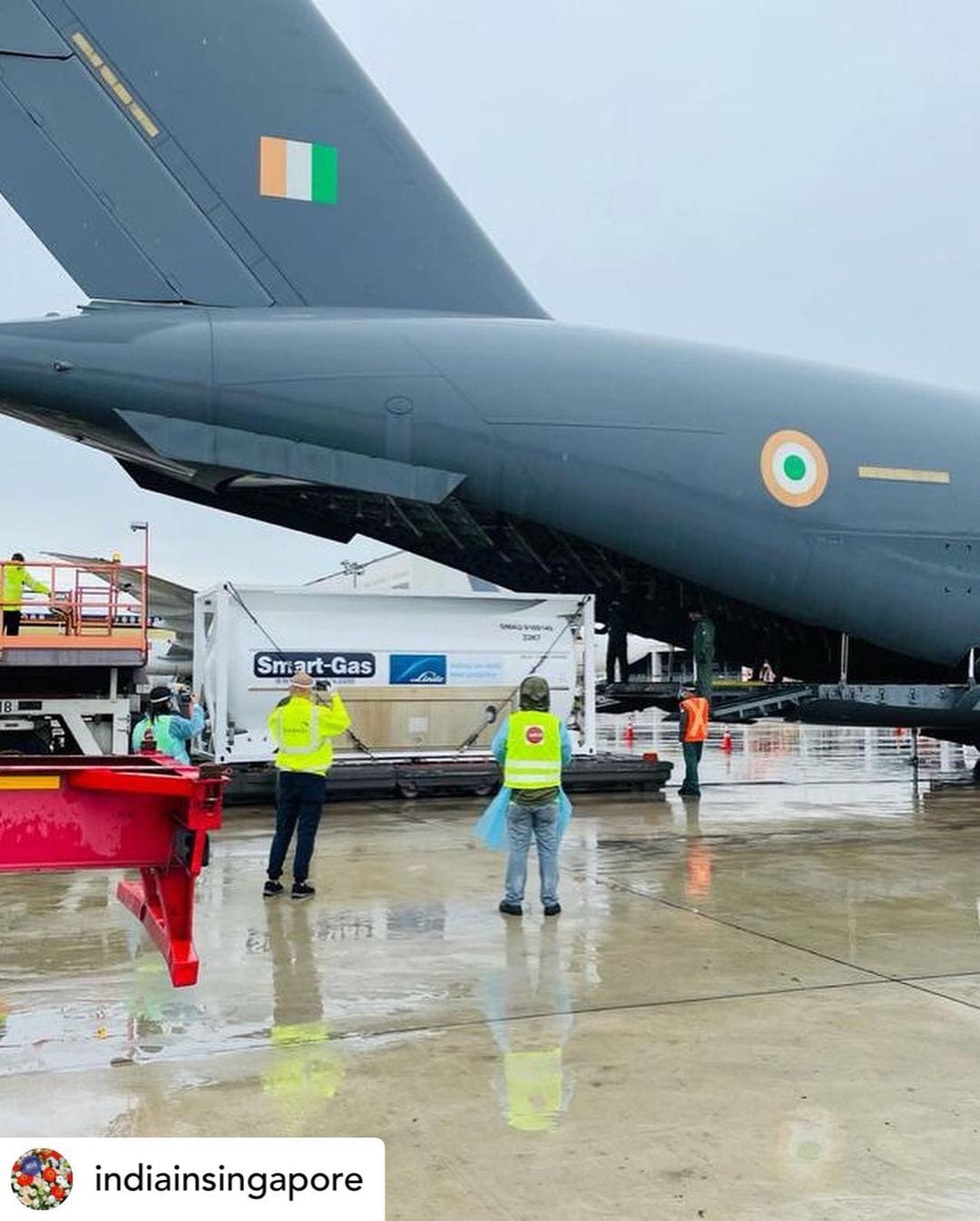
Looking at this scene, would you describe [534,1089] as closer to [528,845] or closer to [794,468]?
[528,845]

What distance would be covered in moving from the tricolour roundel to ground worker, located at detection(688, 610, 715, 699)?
1.74 metres

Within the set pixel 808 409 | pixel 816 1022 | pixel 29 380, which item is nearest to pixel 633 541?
pixel 808 409

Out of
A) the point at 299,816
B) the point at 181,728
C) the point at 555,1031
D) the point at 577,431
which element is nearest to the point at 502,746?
the point at 299,816

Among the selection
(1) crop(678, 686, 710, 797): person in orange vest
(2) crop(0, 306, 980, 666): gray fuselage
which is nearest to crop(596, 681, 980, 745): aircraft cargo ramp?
(1) crop(678, 686, 710, 797): person in orange vest

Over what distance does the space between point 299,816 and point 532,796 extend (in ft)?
5.24

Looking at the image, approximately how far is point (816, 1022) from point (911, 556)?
27.9ft

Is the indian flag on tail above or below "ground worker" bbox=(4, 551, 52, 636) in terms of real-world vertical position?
above

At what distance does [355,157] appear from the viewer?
37.9 feet

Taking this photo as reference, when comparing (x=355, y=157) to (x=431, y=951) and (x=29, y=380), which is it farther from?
(x=431, y=951)

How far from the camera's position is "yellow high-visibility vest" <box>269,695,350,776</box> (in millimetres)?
7277

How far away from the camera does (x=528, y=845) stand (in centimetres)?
684

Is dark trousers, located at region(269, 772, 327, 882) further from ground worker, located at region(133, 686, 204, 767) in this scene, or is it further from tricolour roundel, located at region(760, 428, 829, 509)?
tricolour roundel, located at region(760, 428, 829, 509)

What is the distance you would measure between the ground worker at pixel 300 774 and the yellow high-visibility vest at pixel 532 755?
45.6 inches

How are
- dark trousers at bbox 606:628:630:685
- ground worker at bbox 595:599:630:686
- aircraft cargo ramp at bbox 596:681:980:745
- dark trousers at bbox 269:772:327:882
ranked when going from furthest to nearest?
dark trousers at bbox 606:628:630:685 → ground worker at bbox 595:599:630:686 → aircraft cargo ramp at bbox 596:681:980:745 → dark trousers at bbox 269:772:327:882
